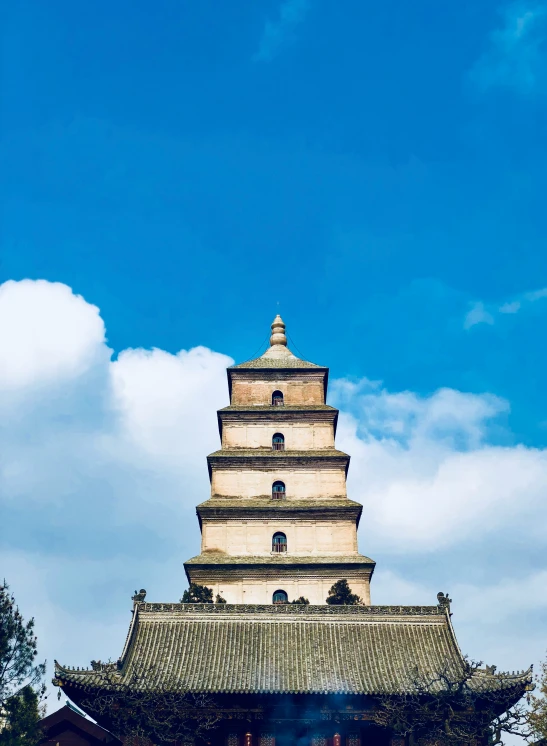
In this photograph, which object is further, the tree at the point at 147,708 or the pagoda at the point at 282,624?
the pagoda at the point at 282,624

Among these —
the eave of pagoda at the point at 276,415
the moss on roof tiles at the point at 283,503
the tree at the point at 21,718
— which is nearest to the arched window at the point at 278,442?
the eave of pagoda at the point at 276,415

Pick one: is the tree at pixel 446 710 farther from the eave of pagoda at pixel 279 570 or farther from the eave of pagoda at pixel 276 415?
the eave of pagoda at pixel 276 415

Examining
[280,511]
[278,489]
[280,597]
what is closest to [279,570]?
[280,597]

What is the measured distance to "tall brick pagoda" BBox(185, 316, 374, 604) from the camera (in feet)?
142

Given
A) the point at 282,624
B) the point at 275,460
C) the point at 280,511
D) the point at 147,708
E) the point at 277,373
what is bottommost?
the point at 147,708

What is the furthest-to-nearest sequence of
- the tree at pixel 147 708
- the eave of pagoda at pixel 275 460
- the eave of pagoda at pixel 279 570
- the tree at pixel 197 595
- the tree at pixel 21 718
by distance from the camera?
the eave of pagoda at pixel 275 460 < the eave of pagoda at pixel 279 570 < the tree at pixel 197 595 < the tree at pixel 147 708 < the tree at pixel 21 718

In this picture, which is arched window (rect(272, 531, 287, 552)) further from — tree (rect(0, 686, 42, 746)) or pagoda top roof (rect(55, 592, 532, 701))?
tree (rect(0, 686, 42, 746))

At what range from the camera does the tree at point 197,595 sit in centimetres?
3994

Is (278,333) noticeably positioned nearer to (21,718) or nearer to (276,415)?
(276,415)

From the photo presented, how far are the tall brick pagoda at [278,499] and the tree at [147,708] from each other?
1052cm

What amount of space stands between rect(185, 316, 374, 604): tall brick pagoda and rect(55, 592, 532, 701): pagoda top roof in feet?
21.6

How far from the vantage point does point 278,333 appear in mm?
54500

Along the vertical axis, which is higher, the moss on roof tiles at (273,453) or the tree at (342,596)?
the moss on roof tiles at (273,453)

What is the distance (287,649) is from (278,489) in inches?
484
